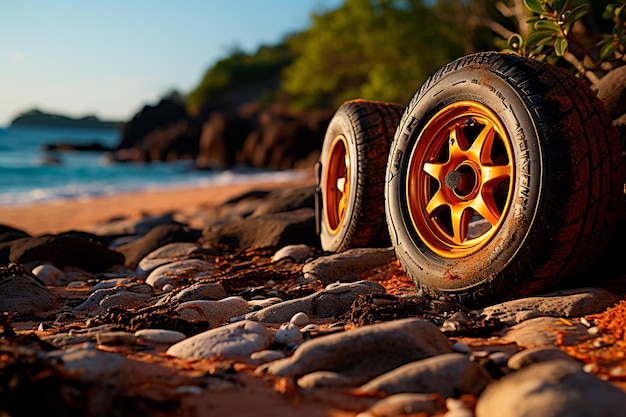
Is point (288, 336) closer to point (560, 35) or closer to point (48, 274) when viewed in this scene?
point (560, 35)

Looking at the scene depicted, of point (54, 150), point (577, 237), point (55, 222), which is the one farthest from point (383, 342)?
point (54, 150)

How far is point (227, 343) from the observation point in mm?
2758

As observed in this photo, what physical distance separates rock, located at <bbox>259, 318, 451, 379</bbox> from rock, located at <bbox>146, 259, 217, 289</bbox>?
253cm

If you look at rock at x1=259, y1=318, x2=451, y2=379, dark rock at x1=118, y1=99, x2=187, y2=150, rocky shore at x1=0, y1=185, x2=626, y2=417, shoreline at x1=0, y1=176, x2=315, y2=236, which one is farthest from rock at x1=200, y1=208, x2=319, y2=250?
dark rock at x1=118, y1=99, x2=187, y2=150

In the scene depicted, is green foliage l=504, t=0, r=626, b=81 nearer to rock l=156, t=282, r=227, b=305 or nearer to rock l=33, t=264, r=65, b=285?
rock l=156, t=282, r=227, b=305

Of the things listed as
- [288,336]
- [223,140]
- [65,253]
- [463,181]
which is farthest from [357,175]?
[223,140]

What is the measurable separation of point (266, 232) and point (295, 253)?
0.95 m

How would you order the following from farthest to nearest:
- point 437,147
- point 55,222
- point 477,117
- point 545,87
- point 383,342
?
point 55,222 → point 437,147 → point 477,117 → point 545,87 → point 383,342

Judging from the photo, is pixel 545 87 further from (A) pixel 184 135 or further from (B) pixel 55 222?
(A) pixel 184 135

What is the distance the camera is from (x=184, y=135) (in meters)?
46.1

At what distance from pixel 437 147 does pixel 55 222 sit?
1116cm

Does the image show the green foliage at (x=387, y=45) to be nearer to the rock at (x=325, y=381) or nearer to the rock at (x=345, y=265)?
the rock at (x=345, y=265)

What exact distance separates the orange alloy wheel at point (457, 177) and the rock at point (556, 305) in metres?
0.36

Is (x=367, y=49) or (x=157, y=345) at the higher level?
(x=367, y=49)
